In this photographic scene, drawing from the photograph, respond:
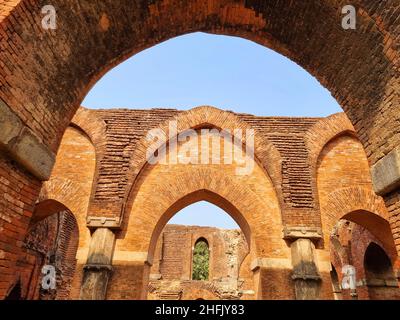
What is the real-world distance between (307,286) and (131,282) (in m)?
4.13

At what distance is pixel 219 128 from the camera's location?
9477 mm

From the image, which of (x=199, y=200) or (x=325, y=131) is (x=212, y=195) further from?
(x=325, y=131)

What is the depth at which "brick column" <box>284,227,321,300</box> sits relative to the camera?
7.26 m

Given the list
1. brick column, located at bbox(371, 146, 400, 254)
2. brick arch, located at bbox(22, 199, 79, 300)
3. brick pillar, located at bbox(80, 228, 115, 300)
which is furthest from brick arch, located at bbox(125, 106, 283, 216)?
brick column, located at bbox(371, 146, 400, 254)

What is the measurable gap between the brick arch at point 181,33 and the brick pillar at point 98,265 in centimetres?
424

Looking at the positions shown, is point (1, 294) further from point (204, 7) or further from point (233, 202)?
point (233, 202)

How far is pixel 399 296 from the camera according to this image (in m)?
10.5

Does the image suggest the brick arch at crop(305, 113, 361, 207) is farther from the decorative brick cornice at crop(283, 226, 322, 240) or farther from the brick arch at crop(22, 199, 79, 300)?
the brick arch at crop(22, 199, 79, 300)

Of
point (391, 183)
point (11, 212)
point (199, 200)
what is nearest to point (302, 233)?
point (199, 200)

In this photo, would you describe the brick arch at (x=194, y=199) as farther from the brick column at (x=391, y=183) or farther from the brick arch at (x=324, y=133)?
the brick column at (x=391, y=183)

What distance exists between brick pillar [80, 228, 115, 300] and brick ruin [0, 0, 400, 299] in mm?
28

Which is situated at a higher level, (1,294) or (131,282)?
(131,282)
